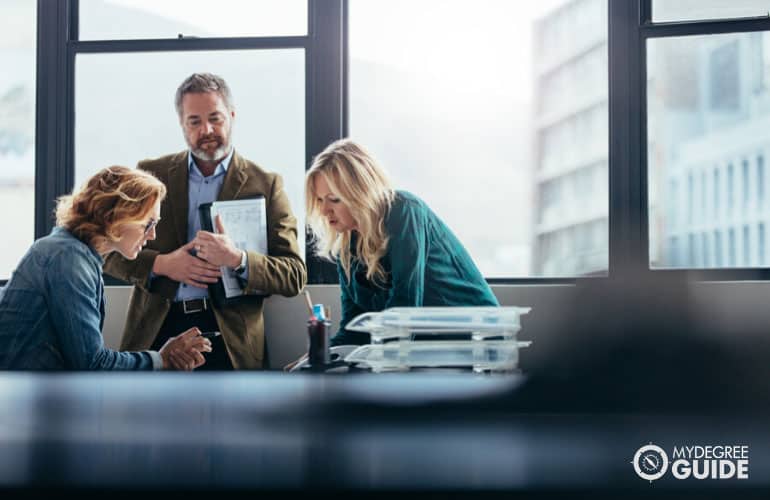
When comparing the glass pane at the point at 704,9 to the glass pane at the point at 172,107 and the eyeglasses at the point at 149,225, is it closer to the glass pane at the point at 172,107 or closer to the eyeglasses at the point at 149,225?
the glass pane at the point at 172,107

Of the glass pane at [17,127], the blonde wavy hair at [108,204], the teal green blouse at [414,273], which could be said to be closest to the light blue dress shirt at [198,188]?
the glass pane at [17,127]

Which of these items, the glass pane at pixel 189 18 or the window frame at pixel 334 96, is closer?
the window frame at pixel 334 96

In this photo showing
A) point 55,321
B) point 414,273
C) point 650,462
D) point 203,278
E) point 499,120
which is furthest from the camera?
point 499,120

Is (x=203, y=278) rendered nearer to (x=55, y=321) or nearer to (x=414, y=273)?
(x=414, y=273)

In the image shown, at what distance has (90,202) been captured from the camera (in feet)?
6.45

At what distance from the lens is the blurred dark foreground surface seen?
72cm

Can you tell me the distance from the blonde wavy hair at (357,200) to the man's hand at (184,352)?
0.59 metres

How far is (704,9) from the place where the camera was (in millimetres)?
3623

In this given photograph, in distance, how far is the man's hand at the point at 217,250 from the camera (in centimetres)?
297

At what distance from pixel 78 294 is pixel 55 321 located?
62 millimetres

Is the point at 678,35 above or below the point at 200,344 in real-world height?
above

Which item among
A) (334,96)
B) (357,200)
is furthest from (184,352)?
(334,96)

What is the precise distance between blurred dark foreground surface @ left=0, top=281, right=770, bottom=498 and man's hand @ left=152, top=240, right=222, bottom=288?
7.04ft

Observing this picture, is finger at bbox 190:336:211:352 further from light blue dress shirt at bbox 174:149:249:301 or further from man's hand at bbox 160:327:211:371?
light blue dress shirt at bbox 174:149:249:301
